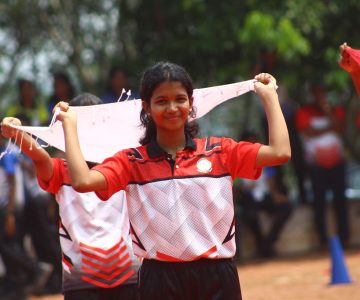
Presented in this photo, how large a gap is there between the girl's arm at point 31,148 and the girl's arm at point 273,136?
4.05ft

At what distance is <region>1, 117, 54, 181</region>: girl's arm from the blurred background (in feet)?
18.8

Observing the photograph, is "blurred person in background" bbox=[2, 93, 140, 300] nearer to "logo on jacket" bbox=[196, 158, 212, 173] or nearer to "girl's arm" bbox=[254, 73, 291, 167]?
"logo on jacket" bbox=[196, 158, 212, 173]

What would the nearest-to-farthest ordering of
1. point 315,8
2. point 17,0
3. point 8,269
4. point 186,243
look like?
point 186,243 → point 8,269 → point 315,8 → point 17,0

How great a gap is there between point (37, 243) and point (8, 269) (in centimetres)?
47

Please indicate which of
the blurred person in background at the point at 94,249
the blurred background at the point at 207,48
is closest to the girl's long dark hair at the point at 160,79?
the blurred person in background at the point at 94,249

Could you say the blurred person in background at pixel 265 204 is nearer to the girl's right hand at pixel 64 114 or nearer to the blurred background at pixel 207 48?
the blurred background at pixel 207 48

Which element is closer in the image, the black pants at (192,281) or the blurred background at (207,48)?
the black pants at (192,281)

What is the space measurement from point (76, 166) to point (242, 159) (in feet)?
2.77

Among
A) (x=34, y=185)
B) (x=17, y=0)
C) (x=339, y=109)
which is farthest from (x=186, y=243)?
(x=17, y=0)

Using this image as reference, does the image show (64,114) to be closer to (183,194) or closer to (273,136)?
(183,194)

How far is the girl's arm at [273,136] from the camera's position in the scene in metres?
4.54

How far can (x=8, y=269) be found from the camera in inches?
444

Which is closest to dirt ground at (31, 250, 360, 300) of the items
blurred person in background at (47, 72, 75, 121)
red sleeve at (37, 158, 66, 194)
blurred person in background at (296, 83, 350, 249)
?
blurred person in background at (296, 83, 350, 249)

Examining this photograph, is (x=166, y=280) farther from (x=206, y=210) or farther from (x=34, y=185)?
(x=34, y=185)
